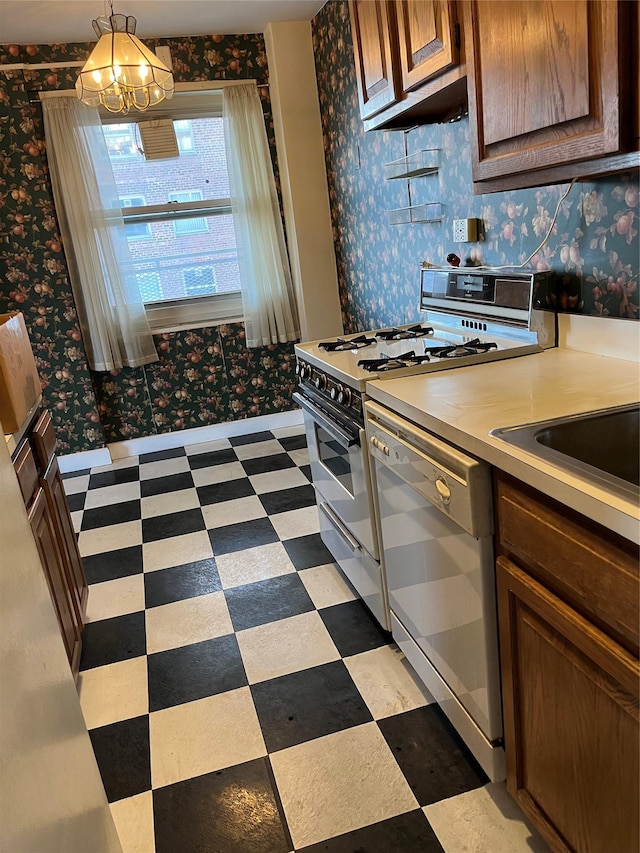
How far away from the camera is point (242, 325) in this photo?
425cm

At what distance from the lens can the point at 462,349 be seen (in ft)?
6.45

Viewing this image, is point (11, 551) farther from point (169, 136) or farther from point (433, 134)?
point (169, 136)

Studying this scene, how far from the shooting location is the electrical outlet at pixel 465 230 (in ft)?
7.68

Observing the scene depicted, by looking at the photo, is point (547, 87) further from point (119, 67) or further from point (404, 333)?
point (119, 67)

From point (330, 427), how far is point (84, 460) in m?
2.57

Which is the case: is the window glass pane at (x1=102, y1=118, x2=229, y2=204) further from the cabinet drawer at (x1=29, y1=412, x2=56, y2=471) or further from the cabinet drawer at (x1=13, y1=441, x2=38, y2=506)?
the cabinet drawer at (x1=13, y1=441, x2=38, y2=506)

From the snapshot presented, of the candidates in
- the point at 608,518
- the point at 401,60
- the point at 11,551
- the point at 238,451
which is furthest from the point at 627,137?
the point at 238,451

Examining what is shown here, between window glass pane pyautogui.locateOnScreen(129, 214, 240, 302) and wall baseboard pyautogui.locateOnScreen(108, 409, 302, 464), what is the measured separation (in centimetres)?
90

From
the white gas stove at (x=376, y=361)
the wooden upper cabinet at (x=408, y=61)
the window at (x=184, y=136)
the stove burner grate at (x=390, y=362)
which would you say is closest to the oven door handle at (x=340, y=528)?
the white gas stove at (x=376, y=361)

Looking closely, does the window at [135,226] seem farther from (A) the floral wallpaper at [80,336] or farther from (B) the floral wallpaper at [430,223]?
(B) the floral wallpaper at [430,223]

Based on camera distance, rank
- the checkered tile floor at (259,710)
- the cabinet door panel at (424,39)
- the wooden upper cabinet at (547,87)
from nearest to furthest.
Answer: the wooden upper cabinet at (547,87), the checkered tile floor at (259,710), the cabinet door panel at (424,39)

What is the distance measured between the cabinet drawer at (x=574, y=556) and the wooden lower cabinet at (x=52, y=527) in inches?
49.2

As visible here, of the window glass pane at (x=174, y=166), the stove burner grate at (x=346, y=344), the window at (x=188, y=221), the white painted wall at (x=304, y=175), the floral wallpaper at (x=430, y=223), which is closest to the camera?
the floral wallpaper at (x=430, y=223)

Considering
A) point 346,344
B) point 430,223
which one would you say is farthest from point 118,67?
point 430,223
